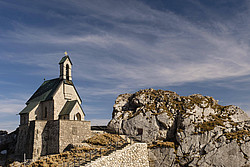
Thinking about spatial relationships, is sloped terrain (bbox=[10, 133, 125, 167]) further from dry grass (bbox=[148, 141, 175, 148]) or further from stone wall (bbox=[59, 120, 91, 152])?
dry grass (bbox=[148, 141, 175, 148])

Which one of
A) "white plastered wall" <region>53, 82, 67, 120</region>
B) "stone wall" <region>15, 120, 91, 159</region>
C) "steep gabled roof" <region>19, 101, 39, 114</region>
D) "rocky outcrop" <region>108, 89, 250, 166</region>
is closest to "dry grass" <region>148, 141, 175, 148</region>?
"rocky outcrop" <region>108, 89, 250, 166</region>

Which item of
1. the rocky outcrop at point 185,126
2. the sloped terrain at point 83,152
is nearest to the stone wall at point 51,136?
the sloped terrain at point 83,152

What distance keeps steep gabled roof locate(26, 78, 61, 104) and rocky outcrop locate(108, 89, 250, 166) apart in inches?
502

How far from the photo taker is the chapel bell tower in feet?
165

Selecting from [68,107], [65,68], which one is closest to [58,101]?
[68,107]

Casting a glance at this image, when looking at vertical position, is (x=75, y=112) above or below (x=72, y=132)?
above

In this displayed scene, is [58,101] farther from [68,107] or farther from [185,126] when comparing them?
[185,126]

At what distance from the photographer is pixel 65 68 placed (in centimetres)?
5088

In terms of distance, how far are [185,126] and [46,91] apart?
28.0 metres

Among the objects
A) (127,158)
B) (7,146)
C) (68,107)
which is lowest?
(127,158)

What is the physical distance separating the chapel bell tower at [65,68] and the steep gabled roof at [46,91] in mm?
1585

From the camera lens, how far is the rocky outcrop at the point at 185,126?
3862 cm

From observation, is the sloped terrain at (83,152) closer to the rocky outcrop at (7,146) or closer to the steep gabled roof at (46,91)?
the rocky outcrop at (7,146)

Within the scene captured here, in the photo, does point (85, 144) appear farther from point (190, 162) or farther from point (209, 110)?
point (209, 110)
